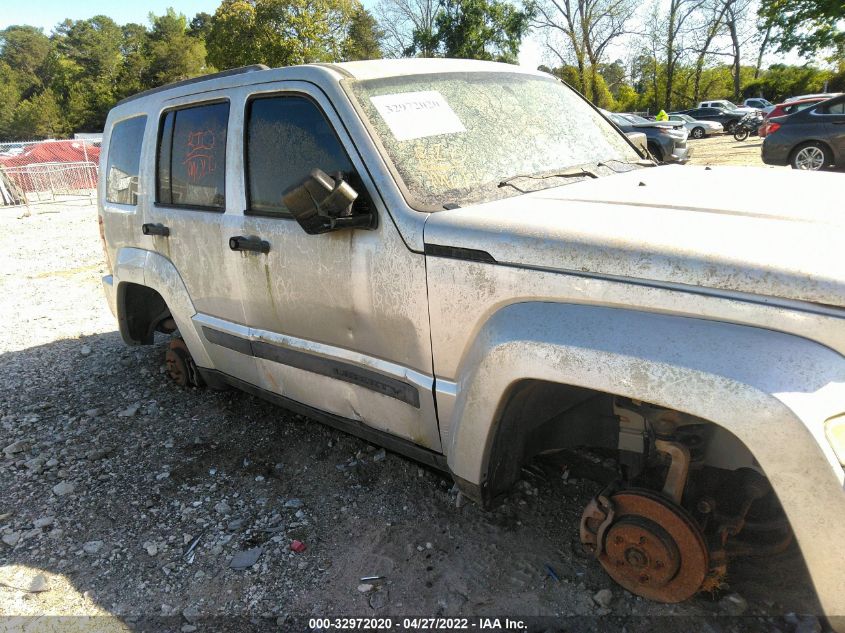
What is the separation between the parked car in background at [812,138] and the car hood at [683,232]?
35.6ft

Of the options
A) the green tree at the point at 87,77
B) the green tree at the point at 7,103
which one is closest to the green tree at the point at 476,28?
the green tree at the point at 87,77

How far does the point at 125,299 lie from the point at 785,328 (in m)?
4.01

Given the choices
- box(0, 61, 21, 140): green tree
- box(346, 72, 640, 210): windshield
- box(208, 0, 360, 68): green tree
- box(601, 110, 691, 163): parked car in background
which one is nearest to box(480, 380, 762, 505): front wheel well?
box(346, 72, 640, 210): windshield

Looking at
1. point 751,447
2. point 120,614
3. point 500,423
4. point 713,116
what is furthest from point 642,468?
point 713,116

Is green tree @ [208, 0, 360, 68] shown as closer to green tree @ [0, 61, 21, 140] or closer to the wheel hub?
the wheel hub

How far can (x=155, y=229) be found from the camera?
361 cm

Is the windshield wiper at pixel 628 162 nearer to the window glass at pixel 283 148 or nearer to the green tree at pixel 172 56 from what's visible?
the window glass at pixel 283 148

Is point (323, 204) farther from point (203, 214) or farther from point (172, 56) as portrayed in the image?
point (172, 56)

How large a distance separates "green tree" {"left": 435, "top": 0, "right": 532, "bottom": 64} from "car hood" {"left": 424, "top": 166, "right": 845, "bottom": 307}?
40550mm

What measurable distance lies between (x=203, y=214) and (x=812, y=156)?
12.2 m

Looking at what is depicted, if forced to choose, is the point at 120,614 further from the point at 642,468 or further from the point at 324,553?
the point at 642,468

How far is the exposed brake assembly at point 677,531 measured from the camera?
6.62ft

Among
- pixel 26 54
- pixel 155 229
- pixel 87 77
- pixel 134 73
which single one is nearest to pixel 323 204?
pixel 155 229

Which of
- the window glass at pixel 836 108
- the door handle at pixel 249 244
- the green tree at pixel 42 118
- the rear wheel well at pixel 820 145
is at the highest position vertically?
the green tree at pixel 42 118
